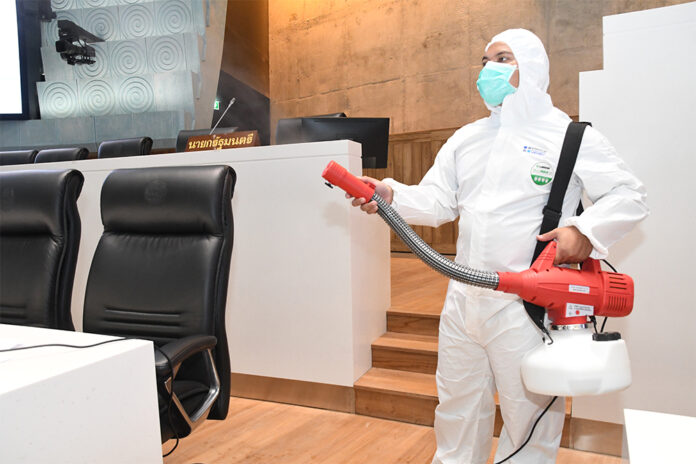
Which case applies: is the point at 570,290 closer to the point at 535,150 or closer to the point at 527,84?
the point at 535,150

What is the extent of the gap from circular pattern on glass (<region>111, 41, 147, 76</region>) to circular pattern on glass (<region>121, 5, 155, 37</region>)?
243mm

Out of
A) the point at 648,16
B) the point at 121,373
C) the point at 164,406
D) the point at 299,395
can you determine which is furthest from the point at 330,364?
the point at 648,16

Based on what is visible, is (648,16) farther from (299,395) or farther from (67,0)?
(67,0)

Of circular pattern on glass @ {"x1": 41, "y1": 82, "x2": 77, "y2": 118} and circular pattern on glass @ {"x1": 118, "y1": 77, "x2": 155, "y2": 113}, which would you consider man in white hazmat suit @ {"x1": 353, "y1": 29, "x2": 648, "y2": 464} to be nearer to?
circular pattern on glass @ {"x1": 118, "y1": 77, "x2": 155, "y2": 113}

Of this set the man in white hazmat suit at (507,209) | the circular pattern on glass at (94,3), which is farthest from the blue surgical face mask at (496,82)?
the circular pattern on glass at (94,3)

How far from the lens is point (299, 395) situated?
7.72 ft

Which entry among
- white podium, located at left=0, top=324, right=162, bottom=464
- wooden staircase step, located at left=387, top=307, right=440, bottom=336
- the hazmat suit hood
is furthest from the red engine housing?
wooden staircase step, located at left=387, top=307, right=440, bottom=336

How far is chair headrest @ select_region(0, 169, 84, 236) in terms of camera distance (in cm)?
154

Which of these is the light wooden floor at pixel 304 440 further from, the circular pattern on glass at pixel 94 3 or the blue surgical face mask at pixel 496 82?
the circular pattern on glass at pixel 94 3

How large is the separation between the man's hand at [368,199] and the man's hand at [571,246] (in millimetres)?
429

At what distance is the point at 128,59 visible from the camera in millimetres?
5633

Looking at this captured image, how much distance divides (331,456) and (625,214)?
→ 1369 mm

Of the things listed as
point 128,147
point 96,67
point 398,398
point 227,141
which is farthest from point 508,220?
point 96,67

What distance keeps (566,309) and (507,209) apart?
1.18 ft
